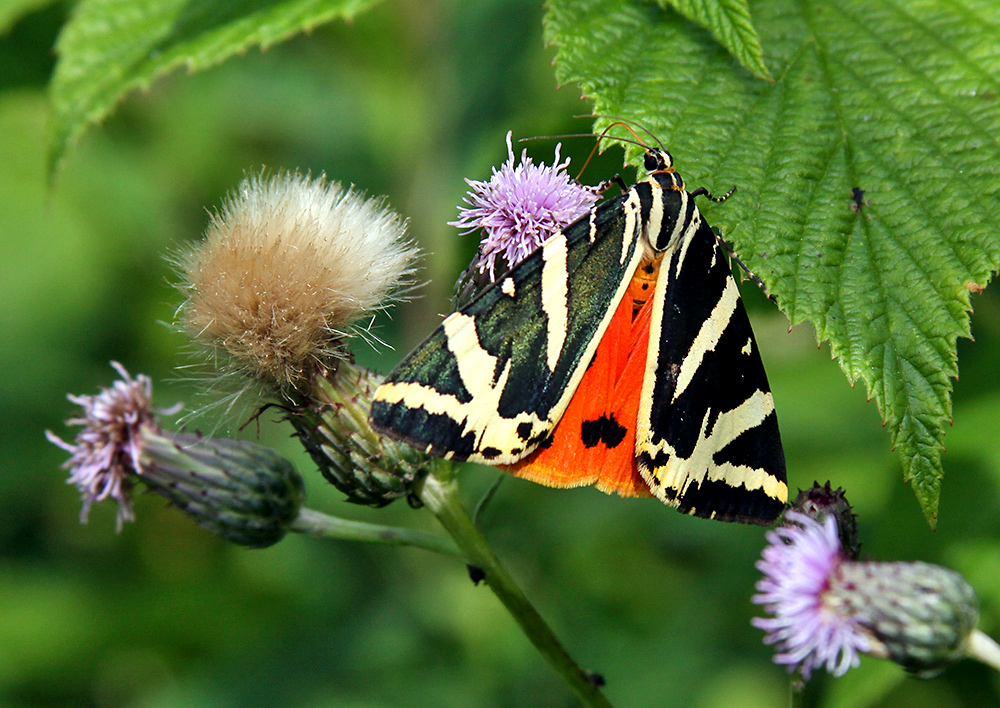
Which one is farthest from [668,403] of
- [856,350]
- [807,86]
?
[807,86]

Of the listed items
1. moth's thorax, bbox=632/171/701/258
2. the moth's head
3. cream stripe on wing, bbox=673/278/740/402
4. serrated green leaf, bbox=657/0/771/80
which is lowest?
cream stripe on wing, bbox=673/278/740/402

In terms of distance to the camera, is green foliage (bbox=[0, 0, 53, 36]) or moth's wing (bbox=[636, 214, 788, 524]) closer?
moth's wing (bbox=[636, 214, 788, 524])

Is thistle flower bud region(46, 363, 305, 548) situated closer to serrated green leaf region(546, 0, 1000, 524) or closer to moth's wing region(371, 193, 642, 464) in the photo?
moth's wing region(371, 193, 642, 464)

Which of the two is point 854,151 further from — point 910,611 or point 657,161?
point 910,611

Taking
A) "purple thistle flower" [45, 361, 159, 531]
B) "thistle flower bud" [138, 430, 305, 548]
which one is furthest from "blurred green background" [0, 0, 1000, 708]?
"thistle flower bud" [138, 430, 305, 548]

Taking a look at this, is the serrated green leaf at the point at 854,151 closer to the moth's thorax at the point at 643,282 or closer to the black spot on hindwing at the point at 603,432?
the moth's thorax at the point at 643,282

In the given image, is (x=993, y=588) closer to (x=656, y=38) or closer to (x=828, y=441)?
(x=828, y=441)

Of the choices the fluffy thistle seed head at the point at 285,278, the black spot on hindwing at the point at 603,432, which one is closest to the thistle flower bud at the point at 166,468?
the fluffy thistle seed head at the point at 285,278
